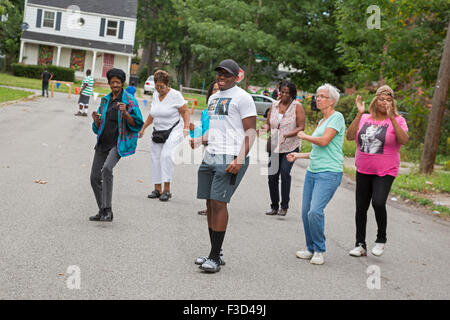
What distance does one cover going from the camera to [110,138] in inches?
291

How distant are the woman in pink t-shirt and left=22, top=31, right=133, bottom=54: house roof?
48150 millimetres

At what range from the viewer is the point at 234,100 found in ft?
18.5

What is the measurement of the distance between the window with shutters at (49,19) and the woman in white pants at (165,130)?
4678cm

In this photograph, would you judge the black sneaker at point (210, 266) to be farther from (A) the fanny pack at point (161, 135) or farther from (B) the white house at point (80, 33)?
(B) the white house at point (80, 33)

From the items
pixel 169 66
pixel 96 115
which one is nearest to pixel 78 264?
pixel 96 115

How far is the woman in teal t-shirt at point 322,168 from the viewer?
6.24m

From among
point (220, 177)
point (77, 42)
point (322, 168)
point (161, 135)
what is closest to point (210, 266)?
point (220, 177)

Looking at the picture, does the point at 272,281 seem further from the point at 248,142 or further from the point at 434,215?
the point at 434,215

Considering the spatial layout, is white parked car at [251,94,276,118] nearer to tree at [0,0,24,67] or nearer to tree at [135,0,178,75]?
tree at [0,0,24,67]

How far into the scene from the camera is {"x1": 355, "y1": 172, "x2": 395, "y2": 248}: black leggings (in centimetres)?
667

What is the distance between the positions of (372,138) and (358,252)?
1307 mm

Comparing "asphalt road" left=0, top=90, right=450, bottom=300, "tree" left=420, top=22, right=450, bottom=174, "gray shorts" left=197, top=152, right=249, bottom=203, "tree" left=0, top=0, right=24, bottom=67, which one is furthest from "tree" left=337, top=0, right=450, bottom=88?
"tree" left=0, top=0, right=24, bottom=67

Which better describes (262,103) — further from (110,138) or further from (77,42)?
(110,138)

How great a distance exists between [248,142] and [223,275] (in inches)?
49.3
